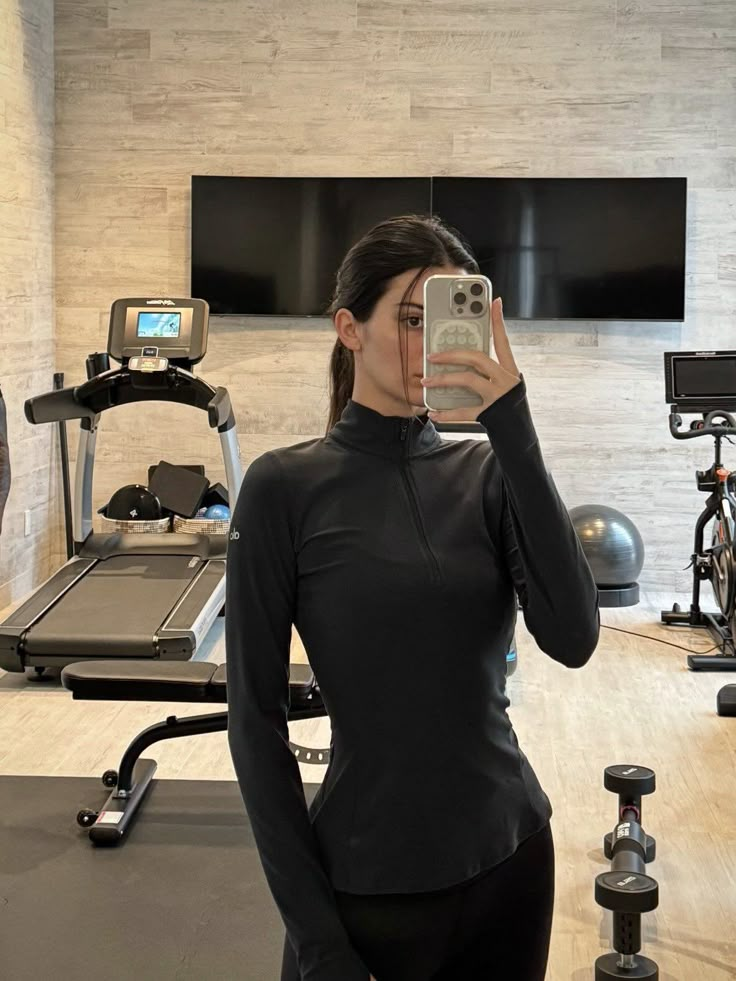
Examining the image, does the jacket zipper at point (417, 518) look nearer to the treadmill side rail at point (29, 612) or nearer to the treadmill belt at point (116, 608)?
the treadmill belt at point (116, 608)

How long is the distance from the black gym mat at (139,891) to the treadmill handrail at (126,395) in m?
1.77

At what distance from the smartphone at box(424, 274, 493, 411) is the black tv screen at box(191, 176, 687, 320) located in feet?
15.8

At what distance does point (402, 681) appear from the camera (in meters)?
1.24

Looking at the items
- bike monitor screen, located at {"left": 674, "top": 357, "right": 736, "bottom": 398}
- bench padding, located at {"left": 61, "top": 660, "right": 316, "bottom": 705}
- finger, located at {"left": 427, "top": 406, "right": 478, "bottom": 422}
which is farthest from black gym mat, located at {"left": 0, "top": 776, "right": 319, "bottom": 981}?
bike monitor screen, located at {"left": 674, "top": 357, "right": 736, "bottom": 398}

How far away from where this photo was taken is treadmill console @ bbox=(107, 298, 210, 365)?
5.00 m

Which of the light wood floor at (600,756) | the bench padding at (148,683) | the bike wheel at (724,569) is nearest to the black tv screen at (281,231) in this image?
the light wood floor at (600,756)

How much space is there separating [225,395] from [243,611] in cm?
374

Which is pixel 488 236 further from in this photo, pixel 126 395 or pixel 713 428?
pixel 126 395

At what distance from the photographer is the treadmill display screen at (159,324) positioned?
16.5ft

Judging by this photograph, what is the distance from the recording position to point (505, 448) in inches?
46.1

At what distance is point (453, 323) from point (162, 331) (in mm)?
3943

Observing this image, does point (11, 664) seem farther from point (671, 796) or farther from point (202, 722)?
point (671, 796)

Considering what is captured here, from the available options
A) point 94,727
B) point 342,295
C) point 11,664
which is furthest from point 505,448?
point 11,664

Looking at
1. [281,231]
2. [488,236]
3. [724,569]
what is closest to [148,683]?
[724,569]
